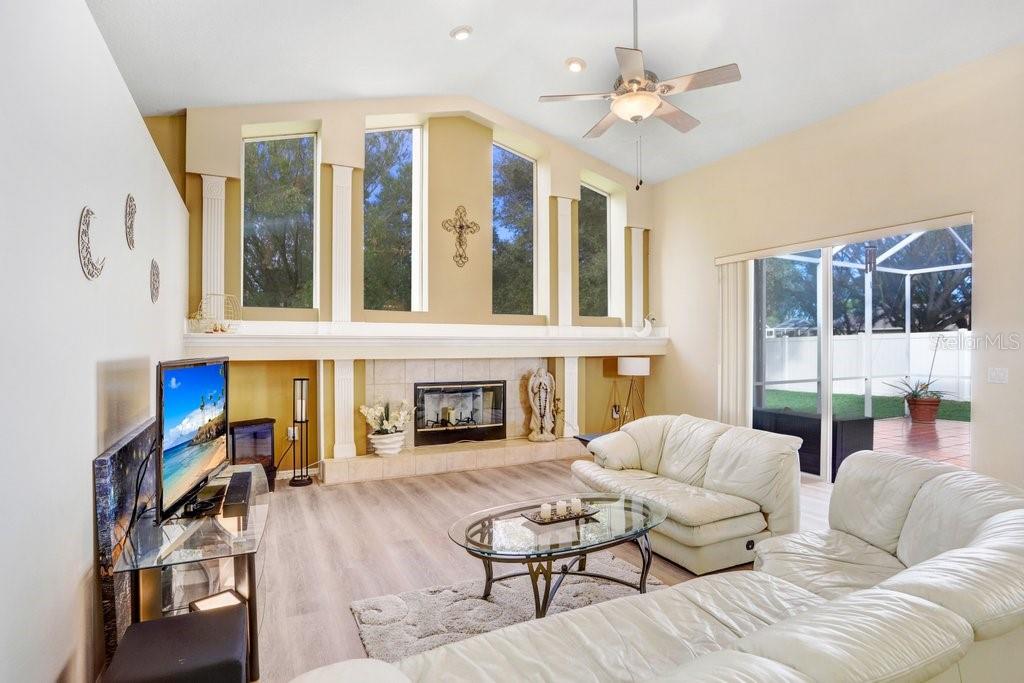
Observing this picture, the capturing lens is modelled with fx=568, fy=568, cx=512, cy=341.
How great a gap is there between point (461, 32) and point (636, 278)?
376 cm

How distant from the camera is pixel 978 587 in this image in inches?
51.1

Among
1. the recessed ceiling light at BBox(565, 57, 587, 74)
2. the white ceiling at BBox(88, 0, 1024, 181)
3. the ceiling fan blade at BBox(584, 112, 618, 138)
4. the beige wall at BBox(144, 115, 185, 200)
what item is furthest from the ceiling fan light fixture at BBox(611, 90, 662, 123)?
the beige wall at BBox(144, 115, 185, 200)

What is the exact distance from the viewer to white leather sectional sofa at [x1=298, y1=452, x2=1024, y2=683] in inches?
42.1

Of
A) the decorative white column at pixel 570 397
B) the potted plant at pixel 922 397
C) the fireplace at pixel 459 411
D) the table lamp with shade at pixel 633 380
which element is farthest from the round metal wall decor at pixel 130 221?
the potted plant at pixel 922 397

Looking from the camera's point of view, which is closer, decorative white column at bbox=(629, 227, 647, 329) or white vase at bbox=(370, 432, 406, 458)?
white vase at bbox=(370, 432, 406, 458)

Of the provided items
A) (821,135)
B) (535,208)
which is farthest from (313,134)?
(821,135)

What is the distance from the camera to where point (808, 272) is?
5.46 m

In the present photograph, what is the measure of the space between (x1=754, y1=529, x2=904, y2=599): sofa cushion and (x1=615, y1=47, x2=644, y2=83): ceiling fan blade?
2.67m

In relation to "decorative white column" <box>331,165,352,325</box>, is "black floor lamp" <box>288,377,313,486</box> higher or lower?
lower

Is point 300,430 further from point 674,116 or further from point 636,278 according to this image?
point 636,278

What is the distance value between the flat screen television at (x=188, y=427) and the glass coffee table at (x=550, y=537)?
1254 mm

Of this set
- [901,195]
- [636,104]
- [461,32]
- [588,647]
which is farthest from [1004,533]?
[461,32]

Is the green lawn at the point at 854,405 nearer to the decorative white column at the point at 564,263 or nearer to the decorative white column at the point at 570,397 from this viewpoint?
the decorative white column at the point at 570,397

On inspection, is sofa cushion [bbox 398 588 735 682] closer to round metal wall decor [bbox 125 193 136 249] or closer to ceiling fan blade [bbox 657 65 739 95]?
round metal wall decor [bbox 125 193 136 249]
